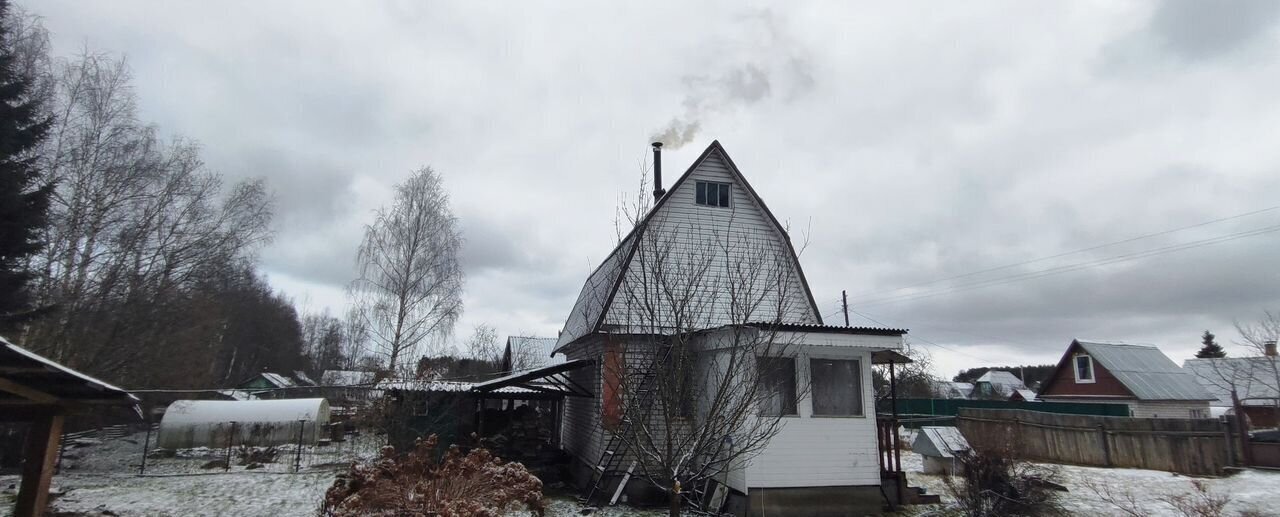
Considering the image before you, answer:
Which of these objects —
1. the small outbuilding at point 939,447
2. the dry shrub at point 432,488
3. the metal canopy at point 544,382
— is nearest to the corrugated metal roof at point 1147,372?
the small outbuilding at point 939,447

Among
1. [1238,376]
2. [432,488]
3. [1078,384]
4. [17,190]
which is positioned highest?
[17,190]

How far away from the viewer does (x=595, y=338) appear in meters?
13.7

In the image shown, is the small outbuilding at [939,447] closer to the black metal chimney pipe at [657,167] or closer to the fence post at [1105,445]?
the fence post at [1105,445]

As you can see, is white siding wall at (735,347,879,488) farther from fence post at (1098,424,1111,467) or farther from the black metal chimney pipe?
fence post at (1098,424,1111,467)

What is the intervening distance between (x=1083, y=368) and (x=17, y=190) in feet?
140

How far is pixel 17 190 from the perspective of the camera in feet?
47.8

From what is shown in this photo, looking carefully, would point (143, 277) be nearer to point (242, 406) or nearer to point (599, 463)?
point (242, 406)

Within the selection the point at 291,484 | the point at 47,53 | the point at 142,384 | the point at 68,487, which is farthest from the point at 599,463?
the point at 47,53

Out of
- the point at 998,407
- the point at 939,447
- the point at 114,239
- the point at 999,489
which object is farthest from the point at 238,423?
the point at 998,407

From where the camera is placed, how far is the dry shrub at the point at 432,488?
20.0 feet

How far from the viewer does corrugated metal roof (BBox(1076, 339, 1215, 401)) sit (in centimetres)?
2844

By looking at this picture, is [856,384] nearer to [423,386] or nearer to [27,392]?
[423,386]

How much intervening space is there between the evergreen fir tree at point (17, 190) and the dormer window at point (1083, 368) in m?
41.5

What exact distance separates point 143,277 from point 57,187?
138 inches
